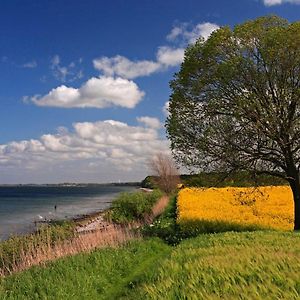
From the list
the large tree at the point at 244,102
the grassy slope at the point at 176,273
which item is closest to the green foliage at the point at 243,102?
the large tree at the point at 244,102

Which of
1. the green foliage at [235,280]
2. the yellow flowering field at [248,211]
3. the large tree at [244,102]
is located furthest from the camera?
the yellow flowering field at [248,211]

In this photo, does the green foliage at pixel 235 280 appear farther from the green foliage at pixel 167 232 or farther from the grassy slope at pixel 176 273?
the green foliage at pixel 167 232

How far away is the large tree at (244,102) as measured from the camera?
20516 mm

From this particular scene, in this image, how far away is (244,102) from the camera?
2028 centimetres

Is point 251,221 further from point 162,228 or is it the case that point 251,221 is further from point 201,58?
point 201,58

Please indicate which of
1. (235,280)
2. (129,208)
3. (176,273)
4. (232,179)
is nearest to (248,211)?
(232,179)

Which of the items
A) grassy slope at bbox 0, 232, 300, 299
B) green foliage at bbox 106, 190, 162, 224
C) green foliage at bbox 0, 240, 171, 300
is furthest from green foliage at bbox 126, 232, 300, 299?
green foliage at bbox 106, 190, 162, 224

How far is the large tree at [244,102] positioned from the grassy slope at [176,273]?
5961mm

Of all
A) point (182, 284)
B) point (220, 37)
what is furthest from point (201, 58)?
point (182, 284)

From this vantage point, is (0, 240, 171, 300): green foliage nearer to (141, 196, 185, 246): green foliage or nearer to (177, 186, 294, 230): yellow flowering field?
(141, 196, 185, 246): green foliage

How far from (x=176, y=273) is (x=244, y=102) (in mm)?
13541

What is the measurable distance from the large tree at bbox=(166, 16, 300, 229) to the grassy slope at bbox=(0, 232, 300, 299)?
5961 mm

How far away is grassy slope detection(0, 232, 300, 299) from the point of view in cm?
618

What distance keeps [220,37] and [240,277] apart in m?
17.5
